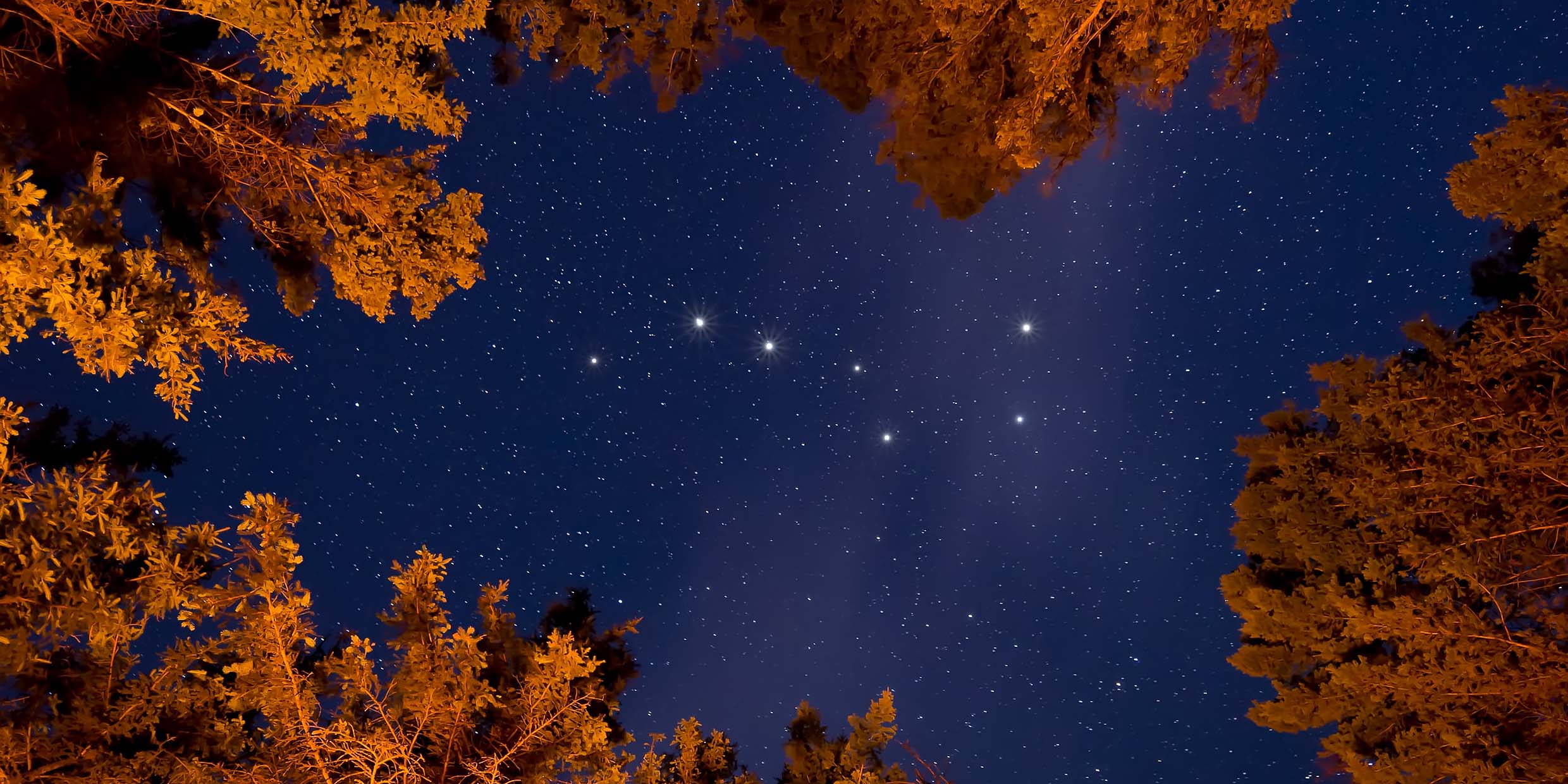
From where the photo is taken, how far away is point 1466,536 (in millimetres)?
4773

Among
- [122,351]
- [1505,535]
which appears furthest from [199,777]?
[1505,535]

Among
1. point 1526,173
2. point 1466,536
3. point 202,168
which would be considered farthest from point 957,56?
point 202,168

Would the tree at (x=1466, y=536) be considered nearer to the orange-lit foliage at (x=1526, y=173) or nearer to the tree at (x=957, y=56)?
the orange-lit foliage at (x=1526, y=173)

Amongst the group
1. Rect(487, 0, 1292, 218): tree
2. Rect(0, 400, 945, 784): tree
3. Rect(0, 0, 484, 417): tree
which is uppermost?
Rect(487, 0, 1292, 218): tree

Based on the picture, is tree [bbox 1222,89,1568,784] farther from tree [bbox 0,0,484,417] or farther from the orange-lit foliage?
tree [bbox 0,0,484,417]

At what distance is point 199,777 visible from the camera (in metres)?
3.87

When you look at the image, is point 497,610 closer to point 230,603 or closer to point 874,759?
point 230,603

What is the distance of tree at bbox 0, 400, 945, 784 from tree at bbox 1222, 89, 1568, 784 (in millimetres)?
4203

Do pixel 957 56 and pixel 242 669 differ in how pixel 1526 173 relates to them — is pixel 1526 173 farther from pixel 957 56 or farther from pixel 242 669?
pixel 242 669

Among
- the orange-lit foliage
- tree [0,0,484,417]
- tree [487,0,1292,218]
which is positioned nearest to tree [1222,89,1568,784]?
the orange-lit foliage

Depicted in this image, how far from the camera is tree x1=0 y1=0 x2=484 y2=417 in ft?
10.7

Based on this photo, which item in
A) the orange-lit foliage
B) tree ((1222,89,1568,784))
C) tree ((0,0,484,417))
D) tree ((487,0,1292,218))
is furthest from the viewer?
tree ((487,0,1292,218))

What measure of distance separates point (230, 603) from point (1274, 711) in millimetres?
8862

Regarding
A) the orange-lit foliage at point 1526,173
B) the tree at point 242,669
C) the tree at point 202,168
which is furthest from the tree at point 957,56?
the tree at point 242,669
